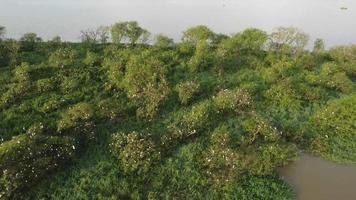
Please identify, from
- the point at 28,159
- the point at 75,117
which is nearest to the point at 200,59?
the point at 75,117

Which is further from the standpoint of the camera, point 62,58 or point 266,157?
point 62,58

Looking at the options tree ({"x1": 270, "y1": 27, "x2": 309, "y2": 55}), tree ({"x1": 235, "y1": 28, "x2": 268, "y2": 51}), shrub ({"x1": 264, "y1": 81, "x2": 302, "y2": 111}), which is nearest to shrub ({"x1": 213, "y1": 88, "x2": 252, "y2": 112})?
shrub ({"x1": 264, "y1": 81, "x2": 302, "y2": 111})

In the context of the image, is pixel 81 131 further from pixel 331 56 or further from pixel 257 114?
pixel 331 56

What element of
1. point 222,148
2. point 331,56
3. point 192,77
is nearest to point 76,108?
point 222,148

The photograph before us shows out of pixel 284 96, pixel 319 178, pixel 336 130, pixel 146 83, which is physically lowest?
pixel 319 178

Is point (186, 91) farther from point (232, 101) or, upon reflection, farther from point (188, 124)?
point (188, 124)

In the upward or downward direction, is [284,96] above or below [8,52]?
below

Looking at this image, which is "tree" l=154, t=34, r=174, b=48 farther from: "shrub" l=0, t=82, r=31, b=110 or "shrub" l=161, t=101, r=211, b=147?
"shrub" l=0, t=82, r=31, b=110
